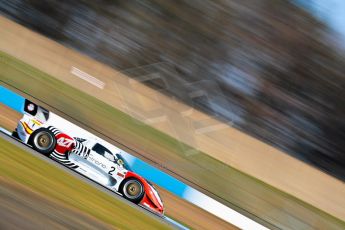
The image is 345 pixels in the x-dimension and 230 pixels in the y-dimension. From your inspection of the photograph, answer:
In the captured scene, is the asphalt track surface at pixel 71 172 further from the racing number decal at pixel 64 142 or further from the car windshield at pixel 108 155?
the car windshield at pixel 108 155

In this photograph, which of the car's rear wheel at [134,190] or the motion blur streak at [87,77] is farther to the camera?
the motion blur streak at [87,77]

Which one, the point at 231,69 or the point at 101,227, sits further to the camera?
the point at 231,69

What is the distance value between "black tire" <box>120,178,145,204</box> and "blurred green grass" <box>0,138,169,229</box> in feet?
0.40

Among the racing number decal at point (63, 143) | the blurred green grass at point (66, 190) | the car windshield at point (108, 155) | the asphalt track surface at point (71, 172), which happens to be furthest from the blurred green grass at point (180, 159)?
the blurred green grass at point (66, 190)

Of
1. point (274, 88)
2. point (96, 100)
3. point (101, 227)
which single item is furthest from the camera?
point (274, 88)

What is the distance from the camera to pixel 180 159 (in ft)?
23.5

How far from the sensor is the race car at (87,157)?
682cm

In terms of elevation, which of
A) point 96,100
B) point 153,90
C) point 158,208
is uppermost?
point 153,90

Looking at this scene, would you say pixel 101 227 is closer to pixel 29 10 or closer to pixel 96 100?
pixel 96 100

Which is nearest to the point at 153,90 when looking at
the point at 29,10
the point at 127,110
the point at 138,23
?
the point at 127,110

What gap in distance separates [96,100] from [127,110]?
470 millimetres

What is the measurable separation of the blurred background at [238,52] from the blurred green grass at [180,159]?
2.29ft

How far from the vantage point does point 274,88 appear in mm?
7754

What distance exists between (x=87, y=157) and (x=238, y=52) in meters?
2.88
